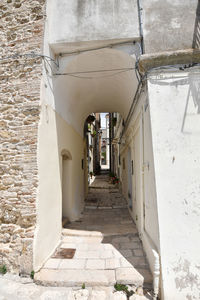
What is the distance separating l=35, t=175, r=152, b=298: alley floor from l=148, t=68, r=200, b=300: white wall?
57 centimetres

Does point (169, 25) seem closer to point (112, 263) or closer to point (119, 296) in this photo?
point (112, 263)

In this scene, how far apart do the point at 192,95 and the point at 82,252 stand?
3735 mm

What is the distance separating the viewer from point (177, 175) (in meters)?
2.71

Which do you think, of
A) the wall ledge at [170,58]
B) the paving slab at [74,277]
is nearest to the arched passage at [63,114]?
the paving slab at [74,277]

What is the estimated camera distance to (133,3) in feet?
11.7

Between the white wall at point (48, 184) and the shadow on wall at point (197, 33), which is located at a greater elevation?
the shadow on wall at point (197, 33)

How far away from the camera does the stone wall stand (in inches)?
121

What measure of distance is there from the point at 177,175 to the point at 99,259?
223 centimetres

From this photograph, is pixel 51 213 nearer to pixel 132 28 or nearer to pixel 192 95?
pixel 192 95

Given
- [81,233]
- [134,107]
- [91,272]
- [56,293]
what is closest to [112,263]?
[91,272]

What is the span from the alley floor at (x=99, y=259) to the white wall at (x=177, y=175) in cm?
57

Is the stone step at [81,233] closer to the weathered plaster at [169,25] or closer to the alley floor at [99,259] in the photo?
the alley floor at [99,259]

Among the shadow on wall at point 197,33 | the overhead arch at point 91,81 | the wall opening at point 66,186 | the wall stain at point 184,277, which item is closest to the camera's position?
the wall stain at point 184,277

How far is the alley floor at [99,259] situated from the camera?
2.72 m
